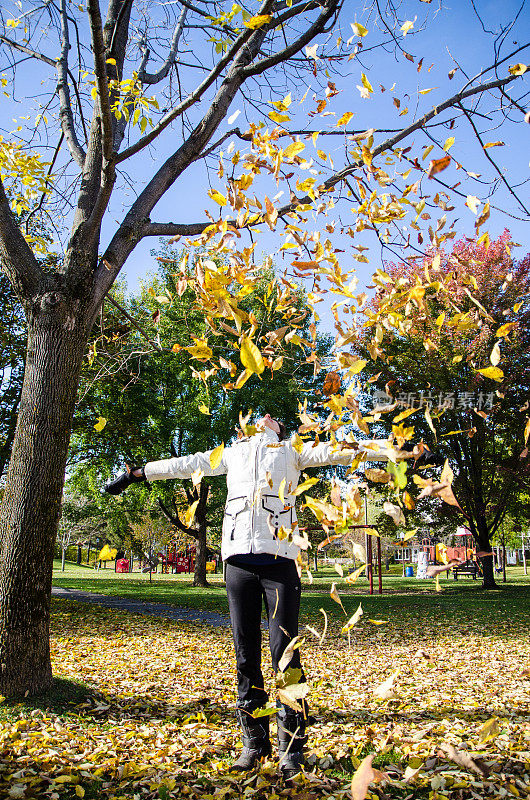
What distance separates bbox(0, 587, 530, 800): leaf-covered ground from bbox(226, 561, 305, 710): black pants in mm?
393

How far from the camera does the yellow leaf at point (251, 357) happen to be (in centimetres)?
158

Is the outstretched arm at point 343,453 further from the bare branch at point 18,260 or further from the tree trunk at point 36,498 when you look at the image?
the bare branch at point 18,260

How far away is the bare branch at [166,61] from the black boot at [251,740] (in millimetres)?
5887

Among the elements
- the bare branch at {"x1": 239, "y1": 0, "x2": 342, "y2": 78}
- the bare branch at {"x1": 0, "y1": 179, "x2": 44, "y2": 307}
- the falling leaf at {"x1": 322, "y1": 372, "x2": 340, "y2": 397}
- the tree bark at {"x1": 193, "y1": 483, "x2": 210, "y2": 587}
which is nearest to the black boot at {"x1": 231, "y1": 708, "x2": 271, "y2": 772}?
the falling leaf at {"x1": 322, "y1": 372, "x2": 340, "y2": 397}

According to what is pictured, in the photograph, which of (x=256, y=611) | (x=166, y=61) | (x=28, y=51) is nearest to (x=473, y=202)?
(x=256, y=611)

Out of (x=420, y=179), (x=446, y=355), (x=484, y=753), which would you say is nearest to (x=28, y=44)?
(x=420, y=179)

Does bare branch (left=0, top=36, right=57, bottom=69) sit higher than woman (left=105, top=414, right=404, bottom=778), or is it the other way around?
bare branch (left=0, top=36, right=57, bottom=69)

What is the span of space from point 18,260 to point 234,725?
3.77m

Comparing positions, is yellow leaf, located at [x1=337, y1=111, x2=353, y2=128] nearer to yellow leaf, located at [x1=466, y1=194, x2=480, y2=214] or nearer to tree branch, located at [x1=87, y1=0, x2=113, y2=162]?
yellow leaf, located at [x1=466, y1=194, x2=480, y2=214]

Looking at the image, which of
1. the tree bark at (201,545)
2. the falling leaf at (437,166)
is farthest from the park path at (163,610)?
the falling leaf at (437,166)

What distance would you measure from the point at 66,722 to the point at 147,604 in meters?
8.95

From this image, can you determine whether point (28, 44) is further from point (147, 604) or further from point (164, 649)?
point (147, 604)

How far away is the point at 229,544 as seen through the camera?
9.59ft

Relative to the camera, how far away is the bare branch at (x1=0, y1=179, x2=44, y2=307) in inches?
172
